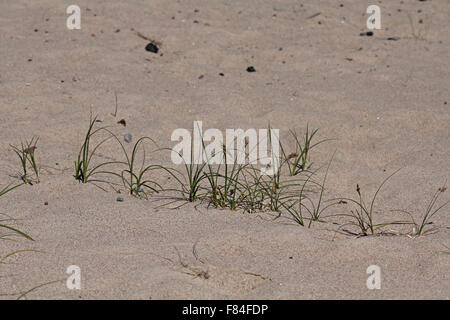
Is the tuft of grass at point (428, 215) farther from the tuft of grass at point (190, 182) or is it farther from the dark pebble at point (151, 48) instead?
the dark pebble at point (151, 48)

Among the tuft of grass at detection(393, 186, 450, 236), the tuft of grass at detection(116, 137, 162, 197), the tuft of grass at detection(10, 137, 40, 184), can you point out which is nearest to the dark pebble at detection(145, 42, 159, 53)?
the tuft of grass at detection(10, 137, 40, 184)

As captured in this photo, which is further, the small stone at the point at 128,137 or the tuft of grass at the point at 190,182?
the small stone at the point at 128,137

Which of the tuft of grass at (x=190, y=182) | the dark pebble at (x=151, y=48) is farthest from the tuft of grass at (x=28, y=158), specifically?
the dark pebble at (x=151, y=48)

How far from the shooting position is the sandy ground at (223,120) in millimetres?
1918

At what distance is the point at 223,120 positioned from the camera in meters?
3.30

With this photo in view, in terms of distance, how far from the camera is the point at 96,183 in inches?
101

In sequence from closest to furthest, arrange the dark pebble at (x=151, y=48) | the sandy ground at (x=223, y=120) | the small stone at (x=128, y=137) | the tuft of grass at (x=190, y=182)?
the sandy ground at (x=223, y=120) → the tuft of grass at (x=190, y=182) → the small stone at (x=128, y=137) → the dark pebble at (x=151, y=48)

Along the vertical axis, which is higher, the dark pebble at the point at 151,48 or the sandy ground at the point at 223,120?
the dark pebble at the point at 151,48

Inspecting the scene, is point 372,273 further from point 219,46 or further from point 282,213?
point 219,46

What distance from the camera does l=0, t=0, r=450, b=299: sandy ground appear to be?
192cm

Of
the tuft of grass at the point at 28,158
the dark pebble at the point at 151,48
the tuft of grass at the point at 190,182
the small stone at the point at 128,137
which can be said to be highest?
the dark pebble at the point at 151,48

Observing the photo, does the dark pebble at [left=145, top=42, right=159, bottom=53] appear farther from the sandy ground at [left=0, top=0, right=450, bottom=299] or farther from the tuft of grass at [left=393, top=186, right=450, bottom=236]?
the tuft of grass at [left=393, top=186, right=450, bottom=236]

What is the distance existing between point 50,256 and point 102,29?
2.73 m
